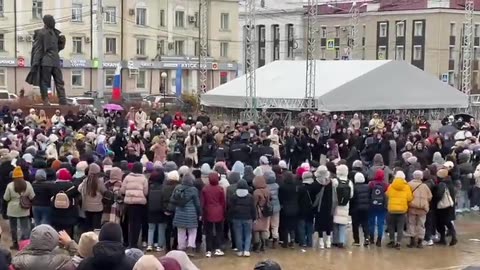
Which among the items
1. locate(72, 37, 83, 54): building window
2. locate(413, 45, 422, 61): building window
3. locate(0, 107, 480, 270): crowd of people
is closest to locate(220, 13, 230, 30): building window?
locate(72, 37, 83, 54): building window

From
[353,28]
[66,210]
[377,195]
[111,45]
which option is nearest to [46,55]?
[66,210]

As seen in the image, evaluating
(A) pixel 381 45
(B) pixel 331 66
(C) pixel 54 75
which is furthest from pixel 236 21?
(C) pixel 54 75

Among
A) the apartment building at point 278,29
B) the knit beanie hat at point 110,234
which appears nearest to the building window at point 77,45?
the apartment building at point 278,29

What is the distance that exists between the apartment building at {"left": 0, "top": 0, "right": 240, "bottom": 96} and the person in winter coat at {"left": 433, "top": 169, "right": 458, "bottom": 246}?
132 feet

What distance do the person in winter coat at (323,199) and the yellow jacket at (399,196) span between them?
1.04m

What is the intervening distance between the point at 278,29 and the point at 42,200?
68337 millimetres

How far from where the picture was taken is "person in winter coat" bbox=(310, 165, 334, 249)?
14.1 metres

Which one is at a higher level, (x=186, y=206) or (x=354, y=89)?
(x=354, y=89)

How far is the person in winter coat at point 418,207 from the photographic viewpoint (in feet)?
47.4

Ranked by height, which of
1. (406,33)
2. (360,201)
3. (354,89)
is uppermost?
(406,33)

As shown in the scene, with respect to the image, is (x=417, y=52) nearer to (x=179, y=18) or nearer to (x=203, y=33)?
(x=179, y=18)

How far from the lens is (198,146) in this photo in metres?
20.1

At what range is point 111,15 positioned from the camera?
61.8 metres

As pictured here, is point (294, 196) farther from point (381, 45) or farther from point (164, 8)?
point (381, 45)
